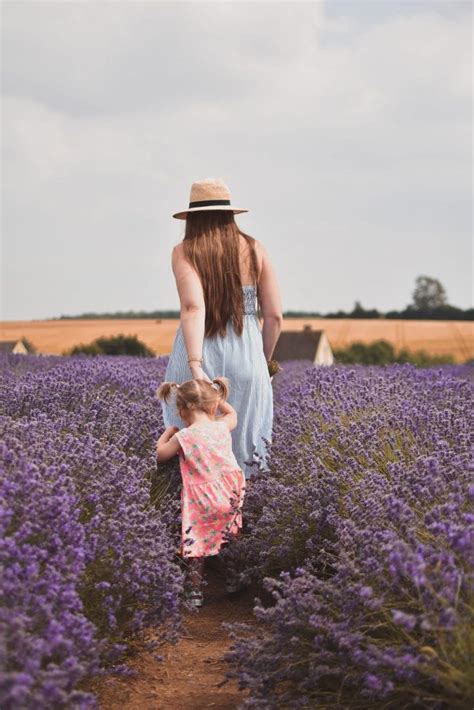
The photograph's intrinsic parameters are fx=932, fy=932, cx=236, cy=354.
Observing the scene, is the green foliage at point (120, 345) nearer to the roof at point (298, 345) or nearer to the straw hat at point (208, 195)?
the roof at point (298, 345)

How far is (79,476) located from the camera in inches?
130

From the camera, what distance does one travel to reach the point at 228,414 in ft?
13.7

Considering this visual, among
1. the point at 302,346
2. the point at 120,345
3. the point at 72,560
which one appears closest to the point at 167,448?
the point at 72,560

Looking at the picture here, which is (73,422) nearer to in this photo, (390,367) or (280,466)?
(280,466)

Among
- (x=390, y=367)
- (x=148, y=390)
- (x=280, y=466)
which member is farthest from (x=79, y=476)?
(x=390, y=367)

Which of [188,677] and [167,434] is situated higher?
[167,434]

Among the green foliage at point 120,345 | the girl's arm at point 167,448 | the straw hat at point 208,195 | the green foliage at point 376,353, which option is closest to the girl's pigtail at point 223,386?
the girl's arm at point 167,448

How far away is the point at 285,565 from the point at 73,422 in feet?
3.71

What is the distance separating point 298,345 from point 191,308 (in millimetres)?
21491

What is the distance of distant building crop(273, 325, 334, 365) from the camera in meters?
24.9

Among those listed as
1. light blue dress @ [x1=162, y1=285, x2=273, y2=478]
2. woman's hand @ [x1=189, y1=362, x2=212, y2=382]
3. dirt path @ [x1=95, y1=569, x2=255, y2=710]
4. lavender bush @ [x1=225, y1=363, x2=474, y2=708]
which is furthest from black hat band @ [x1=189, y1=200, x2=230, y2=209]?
dirt path @ [x1=95, y1=569, x2=255, y2=710]

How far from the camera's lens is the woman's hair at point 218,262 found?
4332 mm

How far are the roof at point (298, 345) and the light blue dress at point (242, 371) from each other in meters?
19.8

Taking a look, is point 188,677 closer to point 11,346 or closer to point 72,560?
point 72,560
